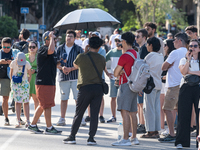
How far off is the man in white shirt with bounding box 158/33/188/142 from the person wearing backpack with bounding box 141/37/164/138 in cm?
19

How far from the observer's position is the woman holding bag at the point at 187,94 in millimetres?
6875

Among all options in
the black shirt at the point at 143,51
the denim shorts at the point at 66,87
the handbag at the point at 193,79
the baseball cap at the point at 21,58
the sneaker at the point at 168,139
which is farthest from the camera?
the denim shorts at the point at 66,87

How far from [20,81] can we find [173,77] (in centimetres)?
328

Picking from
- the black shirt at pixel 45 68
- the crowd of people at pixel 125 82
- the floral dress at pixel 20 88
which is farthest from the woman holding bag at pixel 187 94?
the floral dress at pixel 20 88

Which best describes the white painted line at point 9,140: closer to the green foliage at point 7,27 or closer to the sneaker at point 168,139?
the sneaker at point 168,139

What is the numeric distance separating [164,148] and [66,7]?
5342 cm

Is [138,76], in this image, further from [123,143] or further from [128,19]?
[128,19]

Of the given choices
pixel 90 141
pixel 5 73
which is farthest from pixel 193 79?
pixel 5 73

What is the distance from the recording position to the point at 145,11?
144ft

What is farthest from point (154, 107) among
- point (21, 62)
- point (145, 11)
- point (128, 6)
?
point (128, 6)

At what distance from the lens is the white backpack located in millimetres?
7125

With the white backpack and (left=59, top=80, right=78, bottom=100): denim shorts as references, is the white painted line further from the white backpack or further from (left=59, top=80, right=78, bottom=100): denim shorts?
the white backpack

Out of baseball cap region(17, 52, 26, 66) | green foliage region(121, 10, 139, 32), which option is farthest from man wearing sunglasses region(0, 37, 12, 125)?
green foliage region(121, 10, 139, 32)

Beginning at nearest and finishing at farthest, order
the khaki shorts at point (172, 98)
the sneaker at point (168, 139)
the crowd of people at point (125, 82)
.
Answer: the crowd of people at point (125, 82)
the sneaker at point (168, 139)
the khaki shorts at point (172, 98)
